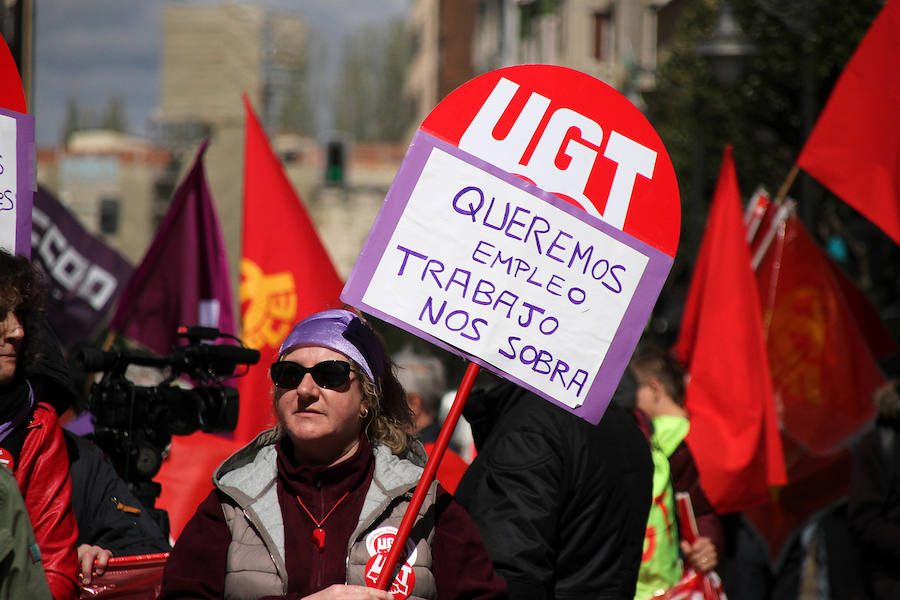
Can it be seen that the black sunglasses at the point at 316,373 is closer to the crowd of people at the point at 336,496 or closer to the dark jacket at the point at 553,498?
the crowd of people at the point at 336,496

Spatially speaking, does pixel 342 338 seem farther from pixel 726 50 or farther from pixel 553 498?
pixel 726 50

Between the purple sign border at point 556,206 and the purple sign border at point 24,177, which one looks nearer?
the purple sign border at point 556,206

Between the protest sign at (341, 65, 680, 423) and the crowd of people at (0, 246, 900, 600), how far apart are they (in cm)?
26

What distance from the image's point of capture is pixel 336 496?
2.87 metres

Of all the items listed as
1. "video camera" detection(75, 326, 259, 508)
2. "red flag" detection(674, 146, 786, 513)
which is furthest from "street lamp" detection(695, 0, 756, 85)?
"video camera" detection(75, 326, 259, 508)

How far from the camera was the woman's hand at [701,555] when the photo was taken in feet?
15.2

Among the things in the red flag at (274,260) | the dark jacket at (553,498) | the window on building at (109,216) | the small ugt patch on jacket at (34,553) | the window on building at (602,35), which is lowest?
the window on building at (109,216)

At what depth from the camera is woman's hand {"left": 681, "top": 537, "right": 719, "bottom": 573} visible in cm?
464

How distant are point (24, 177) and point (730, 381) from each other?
358cm

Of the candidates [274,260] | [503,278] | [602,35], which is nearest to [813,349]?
[274,260]

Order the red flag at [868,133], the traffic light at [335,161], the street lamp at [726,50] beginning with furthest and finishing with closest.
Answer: the traffic light at [335,161] < the street lamp at [726,50] < the red flag at [868,133]

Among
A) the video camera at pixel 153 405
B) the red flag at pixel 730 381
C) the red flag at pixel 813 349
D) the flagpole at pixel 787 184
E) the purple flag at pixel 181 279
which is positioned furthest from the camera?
the purple flag at pixel 181 279

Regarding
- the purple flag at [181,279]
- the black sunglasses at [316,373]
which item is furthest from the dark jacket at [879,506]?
the black sunglasses at [316,373]

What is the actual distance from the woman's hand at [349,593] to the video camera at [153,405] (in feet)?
4.65
